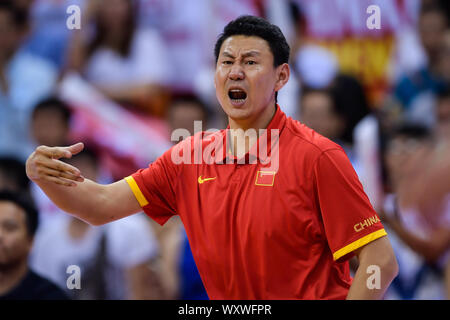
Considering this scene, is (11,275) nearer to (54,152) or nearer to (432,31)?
(54,152)

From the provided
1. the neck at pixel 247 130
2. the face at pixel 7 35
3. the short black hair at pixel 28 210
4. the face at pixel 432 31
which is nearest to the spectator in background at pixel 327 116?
the face at pixel 432 31

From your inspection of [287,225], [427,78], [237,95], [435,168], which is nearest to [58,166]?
[237,95]

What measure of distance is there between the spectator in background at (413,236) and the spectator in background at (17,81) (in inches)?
126

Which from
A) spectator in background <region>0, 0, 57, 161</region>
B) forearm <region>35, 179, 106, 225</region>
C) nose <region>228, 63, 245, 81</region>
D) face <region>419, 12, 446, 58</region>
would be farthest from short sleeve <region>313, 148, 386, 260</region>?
spectator in background <region>0, 0, 57, 161</region>

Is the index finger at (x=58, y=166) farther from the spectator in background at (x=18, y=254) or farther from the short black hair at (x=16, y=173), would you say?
the short black hair at (x=16, y=173)

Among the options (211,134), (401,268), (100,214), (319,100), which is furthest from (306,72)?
(100,214)

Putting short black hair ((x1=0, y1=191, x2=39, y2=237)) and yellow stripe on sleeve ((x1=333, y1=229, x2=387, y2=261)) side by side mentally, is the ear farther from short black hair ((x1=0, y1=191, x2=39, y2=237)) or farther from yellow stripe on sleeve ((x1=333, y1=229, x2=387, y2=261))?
short black hair ((x1=0, y1=191, x2=39, y2=237))

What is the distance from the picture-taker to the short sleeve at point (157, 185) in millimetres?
2752

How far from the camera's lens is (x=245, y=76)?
2613 mm

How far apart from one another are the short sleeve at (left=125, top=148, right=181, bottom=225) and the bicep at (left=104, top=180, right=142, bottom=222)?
0.07ft

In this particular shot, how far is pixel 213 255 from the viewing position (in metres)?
2.55

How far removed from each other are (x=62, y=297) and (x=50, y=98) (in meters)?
2.48

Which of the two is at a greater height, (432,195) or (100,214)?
(100,214)

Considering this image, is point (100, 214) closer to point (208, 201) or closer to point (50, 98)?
point (208, 201)
